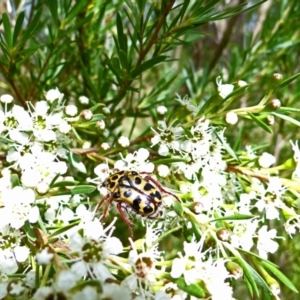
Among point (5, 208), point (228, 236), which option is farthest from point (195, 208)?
point (5, 208)

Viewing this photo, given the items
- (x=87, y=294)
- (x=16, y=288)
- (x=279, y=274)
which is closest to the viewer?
(x=87, y=294)

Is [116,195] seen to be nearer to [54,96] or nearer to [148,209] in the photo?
[148,209]

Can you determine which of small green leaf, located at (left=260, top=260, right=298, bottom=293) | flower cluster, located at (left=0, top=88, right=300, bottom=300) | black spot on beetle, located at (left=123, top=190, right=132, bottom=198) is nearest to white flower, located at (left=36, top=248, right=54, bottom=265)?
flower cluster, located at (left=0, top=88, right=300, bottom=300)

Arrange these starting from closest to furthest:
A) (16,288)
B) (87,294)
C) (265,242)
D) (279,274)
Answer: (87,294) < (16,288) < (279,274) < (265,242)

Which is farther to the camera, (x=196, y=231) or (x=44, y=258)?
(x=196, y=231)

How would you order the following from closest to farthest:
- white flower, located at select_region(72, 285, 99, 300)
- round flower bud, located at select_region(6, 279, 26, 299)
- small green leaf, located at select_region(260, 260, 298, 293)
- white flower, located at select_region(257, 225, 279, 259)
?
1. white flower, located at select_region(72, 285, 99, 300)
2. round flower bud, located at select_region(6, 279, 26, 299)
3. small green leaf, located at select_region(260, 260, 298, 293)
4. white flower, located at select_region(257, 225, 279, 259)

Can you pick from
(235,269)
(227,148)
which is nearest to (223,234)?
(235,269)

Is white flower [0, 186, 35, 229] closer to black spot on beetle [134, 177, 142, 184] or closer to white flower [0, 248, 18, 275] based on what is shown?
white flower [0, 248, 18, 275]

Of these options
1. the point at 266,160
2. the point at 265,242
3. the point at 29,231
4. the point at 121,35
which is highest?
the point at 121,35
